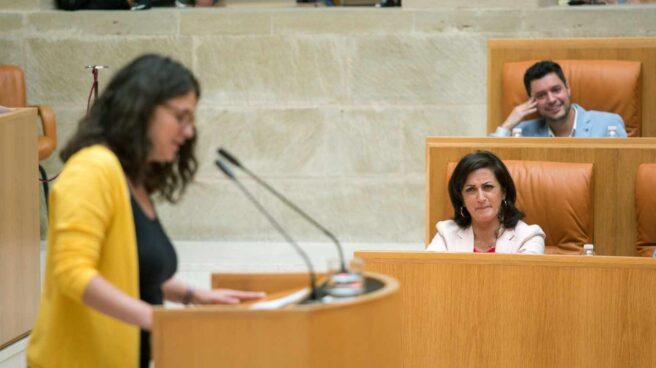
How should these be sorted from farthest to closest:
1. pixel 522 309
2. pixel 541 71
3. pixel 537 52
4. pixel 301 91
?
pixel 301 91
pixel 537 52
pixel 541 71
pixel 522 309

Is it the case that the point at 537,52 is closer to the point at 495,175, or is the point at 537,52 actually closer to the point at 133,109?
the point at 495,175

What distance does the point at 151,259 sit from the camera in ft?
8.02

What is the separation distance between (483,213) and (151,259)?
212 cm

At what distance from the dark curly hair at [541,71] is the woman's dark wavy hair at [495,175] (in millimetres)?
1556

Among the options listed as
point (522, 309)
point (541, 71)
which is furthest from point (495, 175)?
point (541, 71)

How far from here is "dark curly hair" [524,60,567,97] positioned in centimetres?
591

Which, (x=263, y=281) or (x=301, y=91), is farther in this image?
(x=301, y=91)

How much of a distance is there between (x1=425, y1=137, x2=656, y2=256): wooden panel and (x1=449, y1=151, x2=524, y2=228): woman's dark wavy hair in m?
0.25

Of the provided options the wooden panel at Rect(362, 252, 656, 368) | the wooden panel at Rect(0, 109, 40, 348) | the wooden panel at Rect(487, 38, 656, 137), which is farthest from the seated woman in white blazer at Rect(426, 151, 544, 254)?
the wooden panel at Rect(487, 38, 656, 137)

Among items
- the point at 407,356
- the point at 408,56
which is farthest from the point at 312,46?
the point at 407,356

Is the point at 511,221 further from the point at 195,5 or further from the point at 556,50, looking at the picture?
the point at 195,5

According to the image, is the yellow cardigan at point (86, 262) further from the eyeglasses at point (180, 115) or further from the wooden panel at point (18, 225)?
the wooden panel at point (18, 225)

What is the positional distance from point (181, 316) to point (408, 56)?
500 cm

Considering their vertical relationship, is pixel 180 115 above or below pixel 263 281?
above
